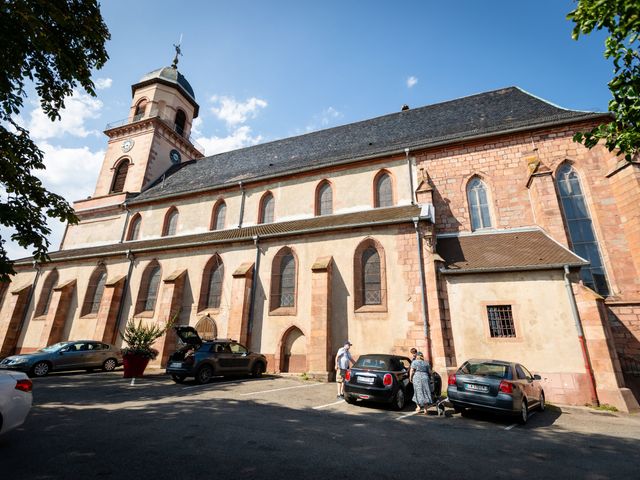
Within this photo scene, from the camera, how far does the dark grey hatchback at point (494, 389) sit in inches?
285

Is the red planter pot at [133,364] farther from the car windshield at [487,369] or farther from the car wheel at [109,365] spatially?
the car windshield at [487,369]

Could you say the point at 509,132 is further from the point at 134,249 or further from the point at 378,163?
the point at 134,249

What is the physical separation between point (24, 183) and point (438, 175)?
53.3ft

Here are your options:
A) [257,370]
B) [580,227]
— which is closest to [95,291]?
[257,370]

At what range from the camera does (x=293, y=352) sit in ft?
45.8

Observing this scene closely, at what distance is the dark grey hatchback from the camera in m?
7.25

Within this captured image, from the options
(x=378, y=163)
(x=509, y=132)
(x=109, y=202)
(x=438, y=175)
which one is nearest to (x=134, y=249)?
(x=109, y=202)

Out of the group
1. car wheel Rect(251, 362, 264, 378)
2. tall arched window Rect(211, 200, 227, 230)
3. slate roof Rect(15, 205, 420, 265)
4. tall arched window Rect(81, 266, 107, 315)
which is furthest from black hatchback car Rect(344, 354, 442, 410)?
tall arched window Rect(81, 266, 107, 315)

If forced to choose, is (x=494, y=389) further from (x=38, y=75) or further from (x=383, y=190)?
(x=38, y=75)

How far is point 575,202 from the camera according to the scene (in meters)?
13.8

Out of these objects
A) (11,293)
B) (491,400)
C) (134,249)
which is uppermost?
(134,249)

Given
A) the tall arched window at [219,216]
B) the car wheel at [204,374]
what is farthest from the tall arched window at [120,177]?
the car wheel at [204,374]

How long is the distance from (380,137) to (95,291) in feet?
66.8

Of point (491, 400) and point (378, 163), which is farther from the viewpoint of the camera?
point (378, 163)
